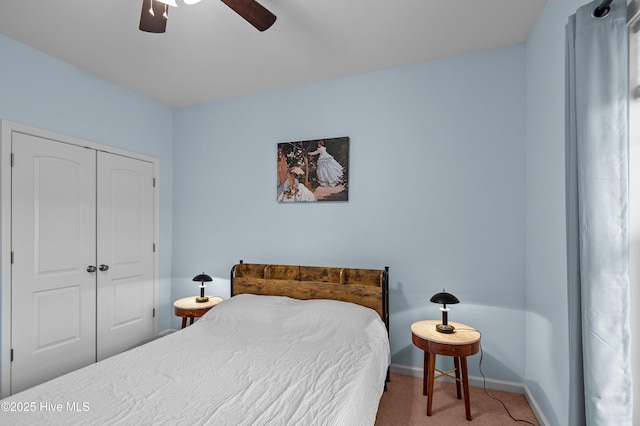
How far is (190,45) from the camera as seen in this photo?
251cm

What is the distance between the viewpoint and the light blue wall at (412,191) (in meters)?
2.54

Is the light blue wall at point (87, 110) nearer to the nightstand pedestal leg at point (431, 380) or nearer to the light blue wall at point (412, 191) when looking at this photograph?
the light blue wall at point (412, 191)

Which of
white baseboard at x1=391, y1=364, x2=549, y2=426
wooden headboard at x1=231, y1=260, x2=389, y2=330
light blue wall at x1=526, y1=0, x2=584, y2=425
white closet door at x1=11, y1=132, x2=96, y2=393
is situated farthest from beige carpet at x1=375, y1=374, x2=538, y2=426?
white closet door at x1=11, y1=132, x2=96, y2=393

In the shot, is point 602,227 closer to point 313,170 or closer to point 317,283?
point 317,283

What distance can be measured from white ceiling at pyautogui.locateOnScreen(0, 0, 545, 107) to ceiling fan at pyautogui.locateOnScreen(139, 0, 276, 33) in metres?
0.37

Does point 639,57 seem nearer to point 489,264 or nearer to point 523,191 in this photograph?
point 523,191

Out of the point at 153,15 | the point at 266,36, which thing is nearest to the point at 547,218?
the point at 266,36

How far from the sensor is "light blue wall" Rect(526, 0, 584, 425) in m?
1.80

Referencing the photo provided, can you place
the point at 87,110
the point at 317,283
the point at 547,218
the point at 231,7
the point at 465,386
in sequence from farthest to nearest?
the point at 87,110
the point at 317,283
the point at 465,386
the point at 547,218
the point at 231,7

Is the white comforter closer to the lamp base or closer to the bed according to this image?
the bed

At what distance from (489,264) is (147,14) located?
A: 2860 millimetres

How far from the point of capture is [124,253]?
10.9 feet

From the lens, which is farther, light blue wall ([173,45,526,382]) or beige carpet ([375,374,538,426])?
light blue wall ([173,45,526,382])

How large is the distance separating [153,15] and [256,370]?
2.04 meters
